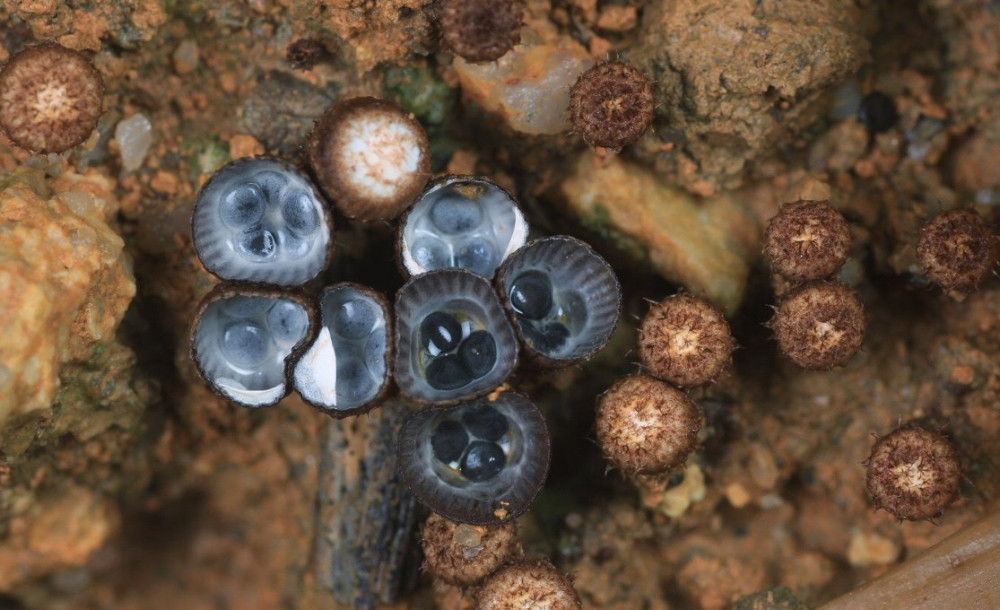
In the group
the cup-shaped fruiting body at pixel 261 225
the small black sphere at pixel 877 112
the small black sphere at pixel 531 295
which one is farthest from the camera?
the small black sphere at pixel 877 112

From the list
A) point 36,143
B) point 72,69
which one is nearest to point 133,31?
point 72,69

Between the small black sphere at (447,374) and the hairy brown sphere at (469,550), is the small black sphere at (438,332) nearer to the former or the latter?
the small black sphere at (447,374)

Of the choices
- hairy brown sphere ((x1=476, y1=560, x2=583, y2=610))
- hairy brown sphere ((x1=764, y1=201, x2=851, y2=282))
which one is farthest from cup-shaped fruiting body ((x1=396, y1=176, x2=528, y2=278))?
hairy brown sphere ((x1=476, y1=560, x2=583, y2=610))

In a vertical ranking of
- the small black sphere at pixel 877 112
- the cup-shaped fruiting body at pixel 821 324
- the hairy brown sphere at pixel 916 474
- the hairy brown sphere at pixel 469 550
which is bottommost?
the hairy brown sphere at pixel 469 550

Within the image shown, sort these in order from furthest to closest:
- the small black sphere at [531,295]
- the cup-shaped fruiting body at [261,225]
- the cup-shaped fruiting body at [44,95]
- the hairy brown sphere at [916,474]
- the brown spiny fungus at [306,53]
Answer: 1. the brown spiny fungus at [306,53]
2. the small black sphere at [531,295]
3. the cup-shaped fruiting body at [261,225]
4. the hairy brown sphere at [916,474]
5. the cup-shaped fruiting body at [44,95]

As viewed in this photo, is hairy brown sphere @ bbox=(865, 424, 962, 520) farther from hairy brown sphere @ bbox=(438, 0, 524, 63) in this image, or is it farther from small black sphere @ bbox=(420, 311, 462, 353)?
hairy brown sphere @ bbox=(438, 0, 524, 63)

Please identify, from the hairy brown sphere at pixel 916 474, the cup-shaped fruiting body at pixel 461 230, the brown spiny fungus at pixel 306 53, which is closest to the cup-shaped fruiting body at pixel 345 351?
the cup-shaped fruiting body at pixel 461 230

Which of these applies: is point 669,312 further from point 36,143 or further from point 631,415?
point 36,143
